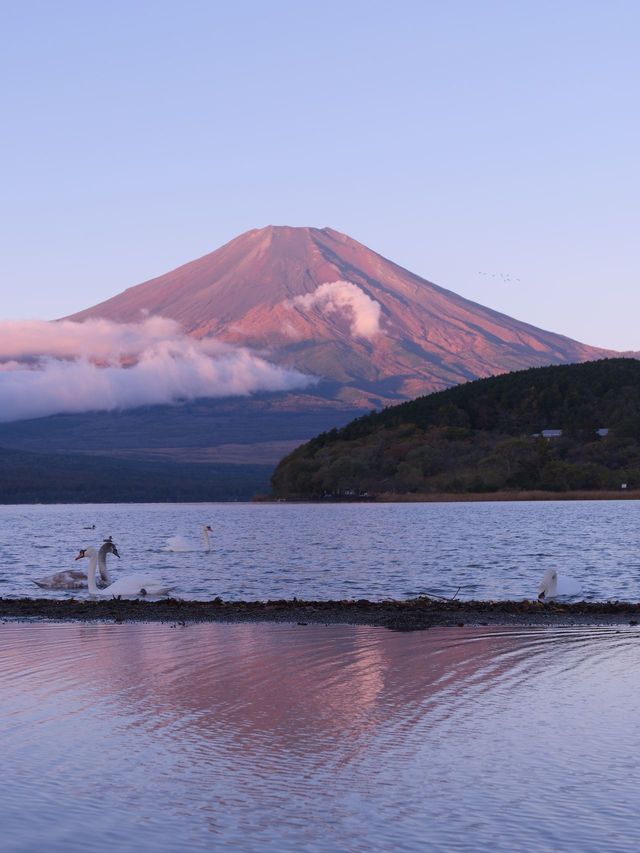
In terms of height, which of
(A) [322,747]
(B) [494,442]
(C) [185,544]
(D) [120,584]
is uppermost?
(B) [494,442]

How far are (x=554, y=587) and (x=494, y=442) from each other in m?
124

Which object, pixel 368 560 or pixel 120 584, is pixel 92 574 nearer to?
pixel 120 584

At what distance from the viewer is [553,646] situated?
16906 millimetres

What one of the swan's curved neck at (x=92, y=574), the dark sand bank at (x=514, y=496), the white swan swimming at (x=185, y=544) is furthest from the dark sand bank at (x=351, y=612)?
the dark sand bank at (x=514, y=496)

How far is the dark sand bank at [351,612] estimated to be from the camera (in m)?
20.5

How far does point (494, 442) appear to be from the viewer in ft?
487

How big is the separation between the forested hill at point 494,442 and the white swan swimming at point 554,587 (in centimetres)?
10969

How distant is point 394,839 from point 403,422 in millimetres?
155105

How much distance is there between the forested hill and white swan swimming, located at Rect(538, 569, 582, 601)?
110 meters

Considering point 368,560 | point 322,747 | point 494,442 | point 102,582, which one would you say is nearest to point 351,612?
point 102,582

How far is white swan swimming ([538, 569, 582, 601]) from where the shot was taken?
25038mm

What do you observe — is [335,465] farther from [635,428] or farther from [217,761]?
[217,761]

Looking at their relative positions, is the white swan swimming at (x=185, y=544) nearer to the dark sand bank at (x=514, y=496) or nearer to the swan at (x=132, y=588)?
the swan at (x=132, y=588)

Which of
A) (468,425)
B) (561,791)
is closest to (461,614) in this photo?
(561,791)
